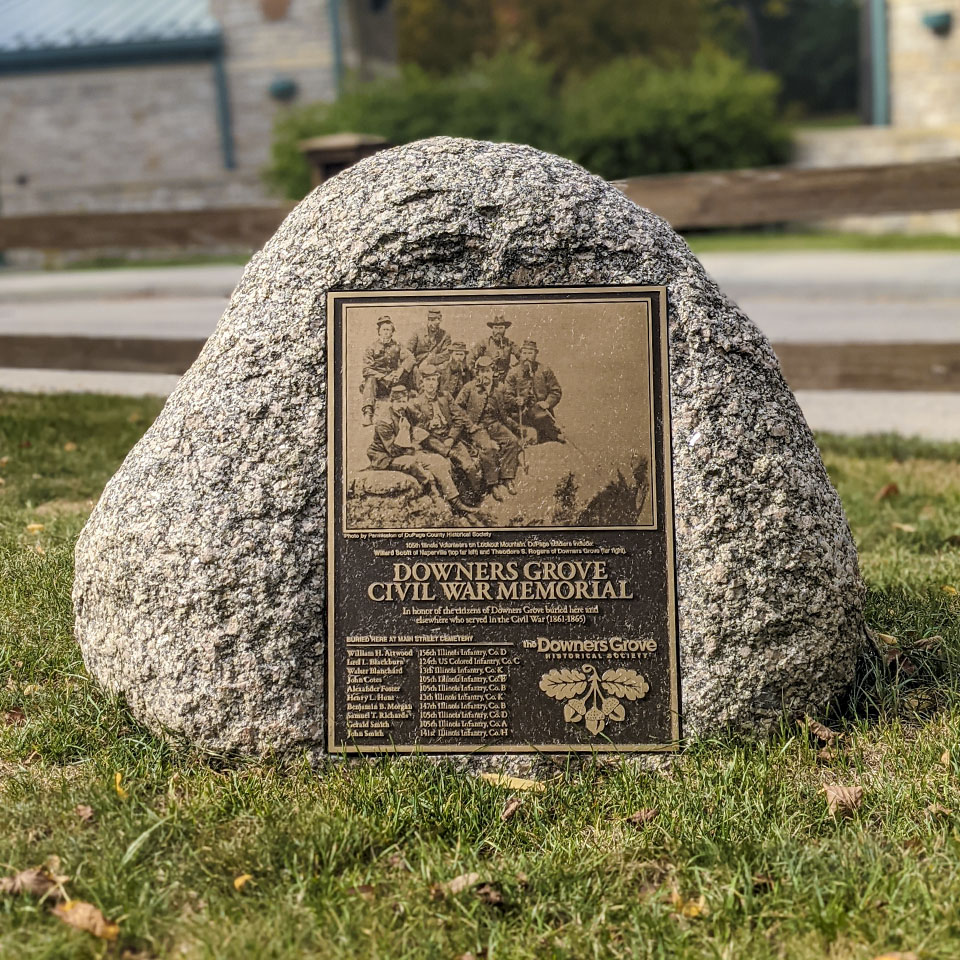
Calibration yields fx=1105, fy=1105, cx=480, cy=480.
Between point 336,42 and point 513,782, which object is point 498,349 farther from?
point 336,42

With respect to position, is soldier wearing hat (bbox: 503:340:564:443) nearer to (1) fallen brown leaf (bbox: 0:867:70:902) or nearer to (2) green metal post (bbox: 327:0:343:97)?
(1) fallen brown leaf (bbox: 0:867:70:902)

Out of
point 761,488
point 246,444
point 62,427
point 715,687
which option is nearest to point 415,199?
point 246,444

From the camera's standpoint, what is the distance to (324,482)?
3.00 metres

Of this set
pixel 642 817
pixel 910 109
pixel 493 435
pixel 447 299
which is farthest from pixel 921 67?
pixel 642 817

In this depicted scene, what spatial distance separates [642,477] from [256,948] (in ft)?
4.91

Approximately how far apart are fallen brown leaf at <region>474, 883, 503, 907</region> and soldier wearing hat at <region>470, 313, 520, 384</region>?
1302 mm

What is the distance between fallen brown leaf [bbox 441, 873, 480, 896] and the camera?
2.46 m

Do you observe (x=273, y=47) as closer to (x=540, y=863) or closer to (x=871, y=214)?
(x=871, y=214)

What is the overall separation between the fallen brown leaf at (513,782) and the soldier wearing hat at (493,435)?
2.43 ft

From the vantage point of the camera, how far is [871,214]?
19.7 feet

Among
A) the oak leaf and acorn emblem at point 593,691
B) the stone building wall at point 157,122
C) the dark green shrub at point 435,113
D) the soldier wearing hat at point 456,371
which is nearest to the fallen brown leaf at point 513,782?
the oak leaf and acorn emblem at point 593,691

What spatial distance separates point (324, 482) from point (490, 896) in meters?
1.16

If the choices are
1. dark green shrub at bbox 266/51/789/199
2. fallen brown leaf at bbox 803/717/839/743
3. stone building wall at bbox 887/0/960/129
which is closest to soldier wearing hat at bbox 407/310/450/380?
fallen brown leaf at bbox 803/717/839/743

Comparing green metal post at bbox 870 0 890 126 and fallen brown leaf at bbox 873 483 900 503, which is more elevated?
green metal post at bbox 870 0 890 126
